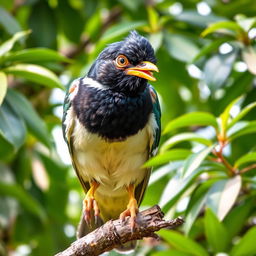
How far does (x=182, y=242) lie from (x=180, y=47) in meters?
1.84

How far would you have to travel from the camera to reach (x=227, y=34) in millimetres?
5375

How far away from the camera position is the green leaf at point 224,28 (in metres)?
5.03

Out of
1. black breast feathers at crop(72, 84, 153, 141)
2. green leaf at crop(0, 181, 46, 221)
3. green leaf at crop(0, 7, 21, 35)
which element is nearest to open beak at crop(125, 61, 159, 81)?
black breast feathers at crop(72, 84, 153, 141)

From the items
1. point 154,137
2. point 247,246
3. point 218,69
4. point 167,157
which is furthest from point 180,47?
point 247,246

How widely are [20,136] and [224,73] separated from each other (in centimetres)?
178

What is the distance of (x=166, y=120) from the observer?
6602 millimetres

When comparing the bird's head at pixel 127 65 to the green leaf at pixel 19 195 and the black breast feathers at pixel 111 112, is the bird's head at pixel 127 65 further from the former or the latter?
the green leaf at pixel 19 195

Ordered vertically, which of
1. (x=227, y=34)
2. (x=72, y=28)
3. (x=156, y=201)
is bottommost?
(x=156, y=201)

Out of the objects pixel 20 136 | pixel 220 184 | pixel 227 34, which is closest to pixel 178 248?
pixel 220 184

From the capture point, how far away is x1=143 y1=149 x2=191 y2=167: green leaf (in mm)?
4641

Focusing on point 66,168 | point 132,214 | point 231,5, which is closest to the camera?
point 132,214

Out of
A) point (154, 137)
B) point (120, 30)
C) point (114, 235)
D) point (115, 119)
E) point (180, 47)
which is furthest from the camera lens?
point (180, 47)

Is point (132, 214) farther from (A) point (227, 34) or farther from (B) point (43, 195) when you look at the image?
(B) point (43, 195)

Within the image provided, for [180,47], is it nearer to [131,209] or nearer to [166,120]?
[166,120]
